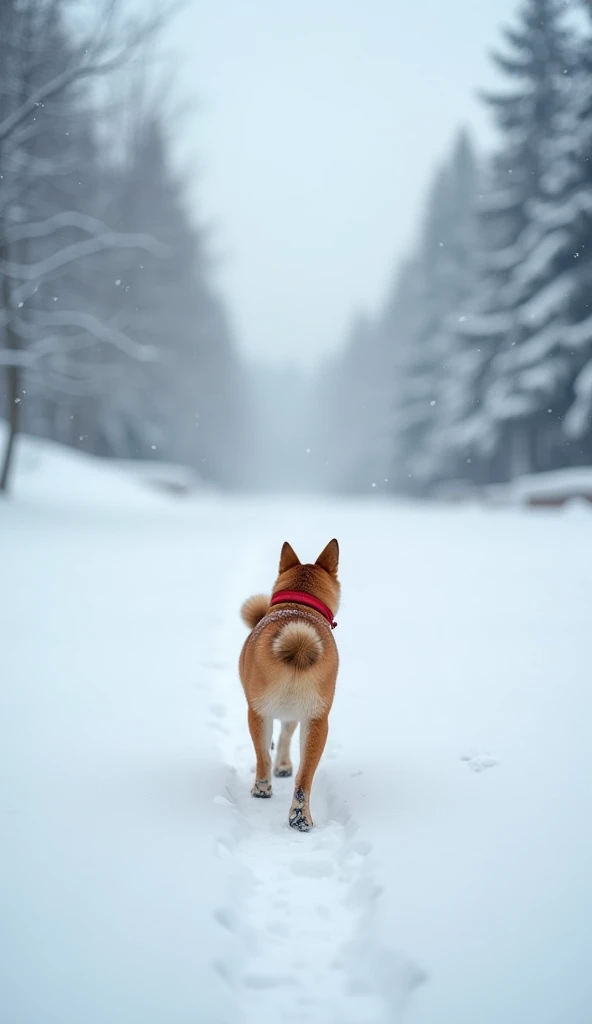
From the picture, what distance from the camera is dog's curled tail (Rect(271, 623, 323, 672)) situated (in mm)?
3574

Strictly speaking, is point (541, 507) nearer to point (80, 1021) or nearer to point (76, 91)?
point (76, 91)

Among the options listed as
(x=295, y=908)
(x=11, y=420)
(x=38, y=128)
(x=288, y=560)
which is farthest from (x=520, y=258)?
(x=295, y=908)

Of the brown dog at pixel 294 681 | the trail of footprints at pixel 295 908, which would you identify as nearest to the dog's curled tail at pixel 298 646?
the brown dog at pixel 294 681

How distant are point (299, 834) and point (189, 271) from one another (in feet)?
123

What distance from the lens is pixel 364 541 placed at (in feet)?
49.1

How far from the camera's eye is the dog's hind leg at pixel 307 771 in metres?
3.66

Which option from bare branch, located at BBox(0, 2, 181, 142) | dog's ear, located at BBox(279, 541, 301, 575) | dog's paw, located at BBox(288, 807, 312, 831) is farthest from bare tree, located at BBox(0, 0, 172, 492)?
dog's paw, located at BBox(288, 807, 312, 831)

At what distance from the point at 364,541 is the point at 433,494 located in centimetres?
2456

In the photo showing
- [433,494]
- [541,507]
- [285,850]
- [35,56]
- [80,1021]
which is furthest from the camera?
[433,494]

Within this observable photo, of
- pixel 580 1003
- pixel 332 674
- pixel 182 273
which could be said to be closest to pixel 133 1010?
pixel 580 1003

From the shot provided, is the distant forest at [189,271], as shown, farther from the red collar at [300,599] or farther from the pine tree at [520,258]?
the red collar at [300,599]

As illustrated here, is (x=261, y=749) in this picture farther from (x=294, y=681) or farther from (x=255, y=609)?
(x=255, y=609)

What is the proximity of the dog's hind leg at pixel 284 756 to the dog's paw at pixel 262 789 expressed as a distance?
50cm

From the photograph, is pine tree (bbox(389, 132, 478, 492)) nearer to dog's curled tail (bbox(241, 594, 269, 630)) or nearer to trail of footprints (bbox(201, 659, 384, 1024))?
dog's curled tail (bbox(241, 594, 269, 630))
